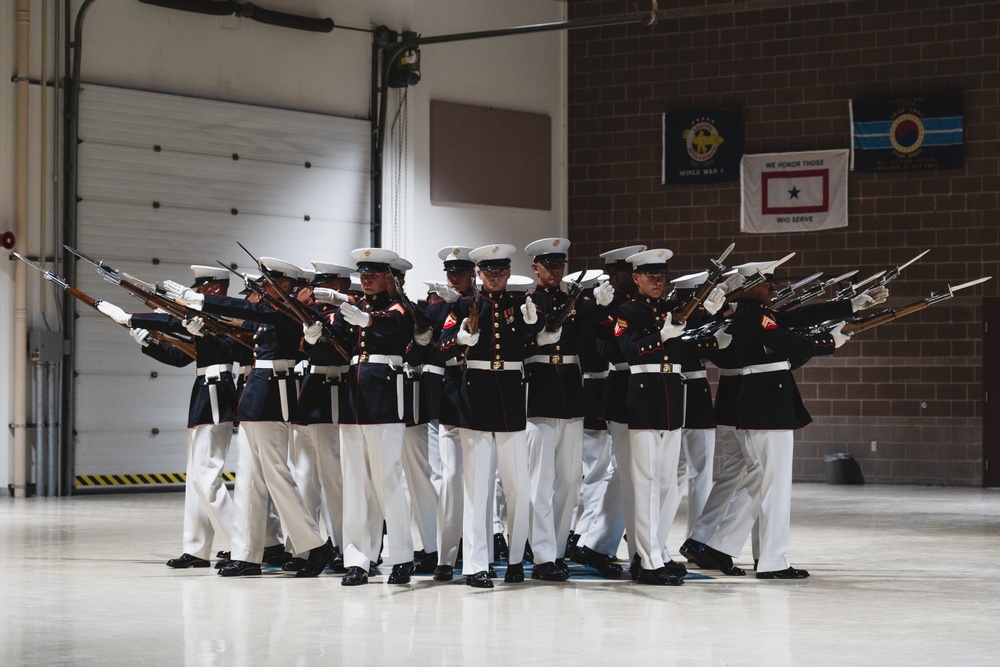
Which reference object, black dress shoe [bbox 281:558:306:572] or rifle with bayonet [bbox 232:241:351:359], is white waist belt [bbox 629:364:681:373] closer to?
rifle with bayonet [bbox 232:241:351:359]

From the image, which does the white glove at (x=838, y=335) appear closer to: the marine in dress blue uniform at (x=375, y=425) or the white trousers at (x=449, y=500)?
the white trousers at (x=449, y=500)

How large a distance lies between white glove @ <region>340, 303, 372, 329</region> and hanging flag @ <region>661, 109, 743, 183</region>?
9952 millimetres

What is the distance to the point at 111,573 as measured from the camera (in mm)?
8258

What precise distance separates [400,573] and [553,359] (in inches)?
63.9

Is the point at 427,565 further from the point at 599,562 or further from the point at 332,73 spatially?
the point at 332,73

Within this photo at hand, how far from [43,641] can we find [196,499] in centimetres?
269

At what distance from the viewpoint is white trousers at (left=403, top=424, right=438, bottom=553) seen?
831 centimetres

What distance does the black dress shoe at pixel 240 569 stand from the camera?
8.18 m

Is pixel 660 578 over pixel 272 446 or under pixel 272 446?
under

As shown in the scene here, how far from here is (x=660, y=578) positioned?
778cm

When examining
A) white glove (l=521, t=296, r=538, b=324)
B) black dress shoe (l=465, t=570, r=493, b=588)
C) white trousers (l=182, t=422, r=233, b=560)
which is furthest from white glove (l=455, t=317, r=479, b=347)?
white trousers (l=182, t=422, r=233, b=560)

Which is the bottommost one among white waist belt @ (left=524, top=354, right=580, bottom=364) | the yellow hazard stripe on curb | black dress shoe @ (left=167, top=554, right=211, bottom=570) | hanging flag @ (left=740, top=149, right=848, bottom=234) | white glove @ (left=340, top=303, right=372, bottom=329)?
the yellow hazard stripe on curb

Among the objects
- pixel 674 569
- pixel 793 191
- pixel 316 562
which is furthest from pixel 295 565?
pixel 793 191

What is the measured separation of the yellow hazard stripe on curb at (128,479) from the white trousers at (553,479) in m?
7.06
